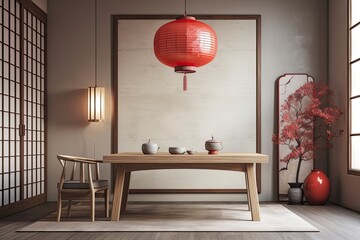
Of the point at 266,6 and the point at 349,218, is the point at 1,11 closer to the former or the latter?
the point at 266,6

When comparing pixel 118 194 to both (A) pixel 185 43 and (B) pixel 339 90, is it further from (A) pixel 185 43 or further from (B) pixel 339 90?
(B) pixel 339 90

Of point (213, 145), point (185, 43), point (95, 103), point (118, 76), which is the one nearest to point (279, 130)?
point (213, 145)

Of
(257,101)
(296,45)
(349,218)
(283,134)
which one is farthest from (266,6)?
(349,218)

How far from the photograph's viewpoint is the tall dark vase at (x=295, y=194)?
23.3 ft

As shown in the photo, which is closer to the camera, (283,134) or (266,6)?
(283,134)

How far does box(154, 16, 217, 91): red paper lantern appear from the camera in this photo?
5.07 meters

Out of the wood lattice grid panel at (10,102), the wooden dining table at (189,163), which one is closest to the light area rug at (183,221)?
the wooden dining table at (189,163)

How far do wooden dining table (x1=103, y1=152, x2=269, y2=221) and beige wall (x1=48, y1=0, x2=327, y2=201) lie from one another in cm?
197

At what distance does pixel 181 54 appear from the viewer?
16.8 ft

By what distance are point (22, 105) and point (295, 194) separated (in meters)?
3.83

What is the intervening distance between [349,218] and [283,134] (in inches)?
65.8

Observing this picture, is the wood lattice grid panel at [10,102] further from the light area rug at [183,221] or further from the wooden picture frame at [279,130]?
the wooden picture frame at [279,130]

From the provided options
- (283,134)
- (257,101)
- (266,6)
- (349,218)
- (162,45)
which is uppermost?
(266,6)

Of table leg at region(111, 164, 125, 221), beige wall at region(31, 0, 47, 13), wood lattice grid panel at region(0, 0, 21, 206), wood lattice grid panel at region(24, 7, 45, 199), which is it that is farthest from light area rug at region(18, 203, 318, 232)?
beige wall at region(31, 0, 47, 13)
